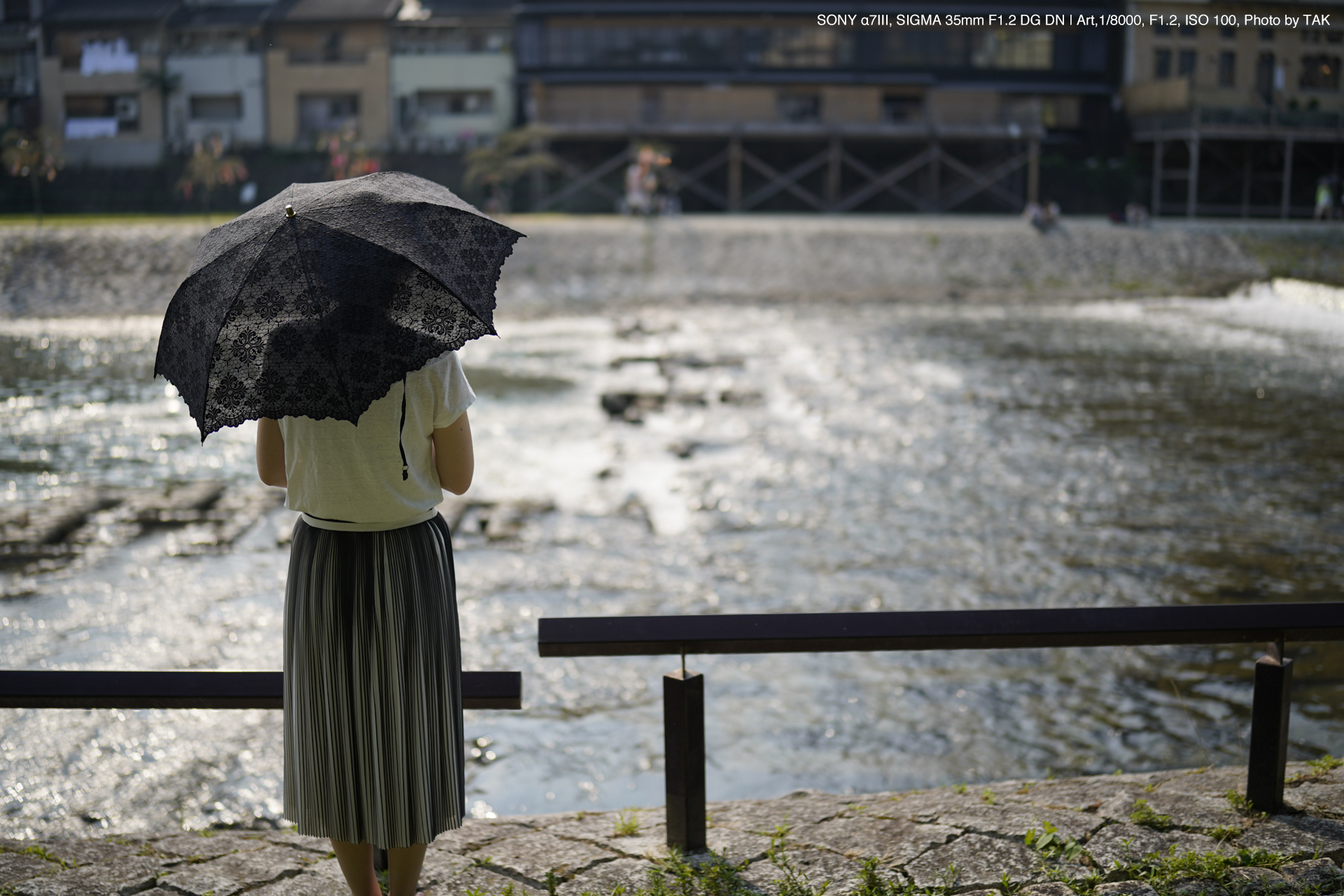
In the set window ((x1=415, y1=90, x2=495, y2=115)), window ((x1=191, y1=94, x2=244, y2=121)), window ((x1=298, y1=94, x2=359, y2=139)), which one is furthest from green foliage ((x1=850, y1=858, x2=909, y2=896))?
window ((x1=191, y1=94, x2=244, y2=121))

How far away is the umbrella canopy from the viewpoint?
1887mm

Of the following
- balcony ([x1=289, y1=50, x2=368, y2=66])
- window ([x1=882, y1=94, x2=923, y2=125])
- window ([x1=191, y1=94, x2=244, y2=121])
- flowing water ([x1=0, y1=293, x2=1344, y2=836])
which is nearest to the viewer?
flowing water ([x1=0, y1=293, x2=1344, y2=836])

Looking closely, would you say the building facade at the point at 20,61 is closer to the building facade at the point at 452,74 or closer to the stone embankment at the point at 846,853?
the building facade at the point at 452,74

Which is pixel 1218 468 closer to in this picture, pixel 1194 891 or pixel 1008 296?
pixel 1194 891

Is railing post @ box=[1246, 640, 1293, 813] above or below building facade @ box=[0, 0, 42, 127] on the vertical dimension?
below

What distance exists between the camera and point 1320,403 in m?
12.7

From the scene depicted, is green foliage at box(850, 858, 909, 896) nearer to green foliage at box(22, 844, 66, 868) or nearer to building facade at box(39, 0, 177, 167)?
green foliage at box(22, 844, 66, 868)

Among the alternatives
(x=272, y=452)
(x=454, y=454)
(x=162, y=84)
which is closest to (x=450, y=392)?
(x=454, y=454)

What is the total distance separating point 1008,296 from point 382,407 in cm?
2252

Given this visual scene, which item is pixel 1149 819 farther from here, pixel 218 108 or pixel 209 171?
pixel 218 108

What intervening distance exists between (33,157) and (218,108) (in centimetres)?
714

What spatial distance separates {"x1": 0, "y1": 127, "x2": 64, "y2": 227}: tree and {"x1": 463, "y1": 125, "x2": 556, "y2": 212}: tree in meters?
11.7

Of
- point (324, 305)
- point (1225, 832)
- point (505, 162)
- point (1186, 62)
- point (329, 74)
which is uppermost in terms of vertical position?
point (1186, 62)

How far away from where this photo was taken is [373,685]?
82.4 inches
